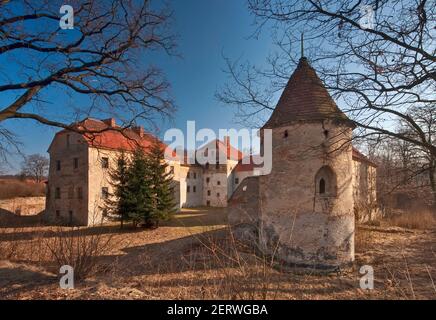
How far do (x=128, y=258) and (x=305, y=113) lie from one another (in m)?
10.2

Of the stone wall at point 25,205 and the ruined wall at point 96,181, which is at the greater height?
the ruined wall at point 96,181

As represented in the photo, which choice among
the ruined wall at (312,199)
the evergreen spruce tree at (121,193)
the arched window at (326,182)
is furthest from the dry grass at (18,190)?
the arched window at (326,182)

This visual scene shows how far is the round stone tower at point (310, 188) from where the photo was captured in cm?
988

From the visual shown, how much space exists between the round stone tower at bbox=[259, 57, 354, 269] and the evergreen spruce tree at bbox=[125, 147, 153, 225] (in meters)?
11.7

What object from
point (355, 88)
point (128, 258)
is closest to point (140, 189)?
point (128, 258)

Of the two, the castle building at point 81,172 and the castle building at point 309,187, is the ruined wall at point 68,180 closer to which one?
the castle building at point 81,172

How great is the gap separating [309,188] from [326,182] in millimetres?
1006

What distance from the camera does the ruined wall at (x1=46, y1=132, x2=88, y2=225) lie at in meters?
22.3

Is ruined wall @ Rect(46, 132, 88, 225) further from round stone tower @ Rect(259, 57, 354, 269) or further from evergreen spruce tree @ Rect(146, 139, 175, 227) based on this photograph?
round stone tower @ Rect(259, 57, 354, 269)

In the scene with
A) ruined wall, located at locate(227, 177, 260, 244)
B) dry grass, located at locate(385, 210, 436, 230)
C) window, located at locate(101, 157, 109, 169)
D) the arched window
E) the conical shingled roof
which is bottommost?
dry grass, located at locate(385, 210, 436, 230)

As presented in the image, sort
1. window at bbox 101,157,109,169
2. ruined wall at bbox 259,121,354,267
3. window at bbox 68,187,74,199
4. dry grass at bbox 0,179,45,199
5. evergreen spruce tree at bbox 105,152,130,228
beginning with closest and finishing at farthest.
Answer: ruined wall at bbox 259,121,354,267 < evergreen spruce tree at bbox 105,152,130,228 < window at bbox 101,157,109,169 < window at bbox 68,187,74,199 < dry grass at bbox 0,179,45,199

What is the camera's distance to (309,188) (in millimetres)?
9930

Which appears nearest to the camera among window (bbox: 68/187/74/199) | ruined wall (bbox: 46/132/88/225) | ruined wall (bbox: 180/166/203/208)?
ruined wall (bbox: 46/132/88/225)

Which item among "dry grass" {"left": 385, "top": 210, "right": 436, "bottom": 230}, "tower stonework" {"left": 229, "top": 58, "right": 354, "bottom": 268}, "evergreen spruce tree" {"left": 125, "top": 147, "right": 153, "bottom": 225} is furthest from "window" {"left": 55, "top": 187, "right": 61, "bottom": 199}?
"dry grass" {"left": 385, "top": 210, "right": 436, "bottom": 230}
